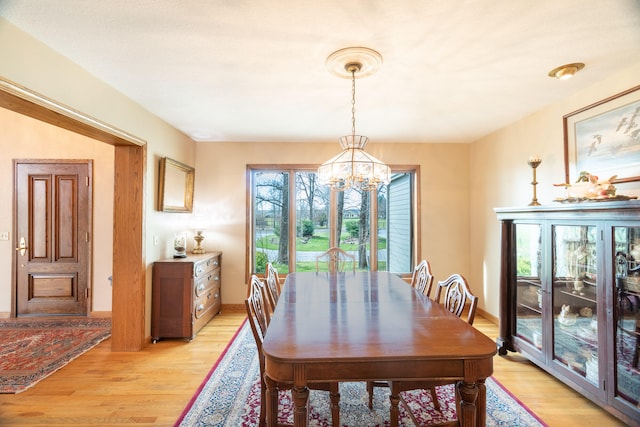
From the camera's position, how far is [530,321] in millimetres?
2697

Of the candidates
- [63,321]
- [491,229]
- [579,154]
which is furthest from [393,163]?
[63,321]

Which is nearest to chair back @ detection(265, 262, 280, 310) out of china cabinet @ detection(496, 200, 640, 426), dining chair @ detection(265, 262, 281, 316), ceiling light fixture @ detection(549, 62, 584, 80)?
dining chair @ detection(265, 262, 281, 316)

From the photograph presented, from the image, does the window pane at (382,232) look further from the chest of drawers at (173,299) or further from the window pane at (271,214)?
the chest of drawers at (173,299)

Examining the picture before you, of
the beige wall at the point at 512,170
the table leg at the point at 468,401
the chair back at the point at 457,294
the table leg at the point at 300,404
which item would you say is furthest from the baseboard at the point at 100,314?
the beige wall at the point at 512,170

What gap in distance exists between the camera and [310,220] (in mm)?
4449

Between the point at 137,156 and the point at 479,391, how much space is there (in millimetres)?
3364

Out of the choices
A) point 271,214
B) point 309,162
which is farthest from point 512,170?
point 271,214

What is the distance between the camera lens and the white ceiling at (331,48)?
1.60 meters

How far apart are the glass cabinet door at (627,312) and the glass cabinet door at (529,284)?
2.11 feet

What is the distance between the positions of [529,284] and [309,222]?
2.73 m

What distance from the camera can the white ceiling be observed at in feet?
Result: 5.26

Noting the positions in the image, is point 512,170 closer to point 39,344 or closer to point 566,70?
point 566,70

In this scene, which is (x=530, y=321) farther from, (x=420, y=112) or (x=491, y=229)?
(x=420, y=112)

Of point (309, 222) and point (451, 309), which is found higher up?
point (309, 222)
